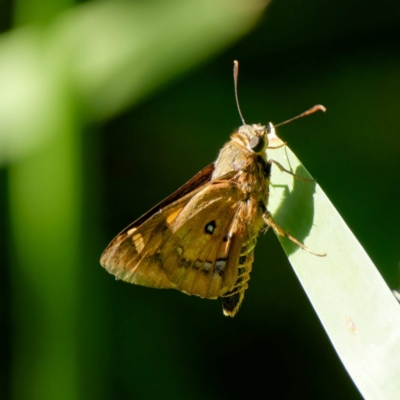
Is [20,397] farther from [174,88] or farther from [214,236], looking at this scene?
[174,88]

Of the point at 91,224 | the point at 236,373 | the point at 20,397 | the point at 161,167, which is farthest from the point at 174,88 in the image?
the point at 20,397

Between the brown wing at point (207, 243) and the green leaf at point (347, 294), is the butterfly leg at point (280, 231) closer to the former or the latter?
the green leaf at point (347, 294)

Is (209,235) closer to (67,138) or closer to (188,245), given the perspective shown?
(188,245)

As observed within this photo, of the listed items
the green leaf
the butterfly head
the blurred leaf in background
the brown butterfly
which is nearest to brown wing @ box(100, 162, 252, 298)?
the brown butterfly

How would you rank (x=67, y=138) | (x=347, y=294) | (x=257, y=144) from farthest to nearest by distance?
(x=67, y=138)
(x=257, y=144)
(x=347, y=294)

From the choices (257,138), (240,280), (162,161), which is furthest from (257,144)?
(162,161)

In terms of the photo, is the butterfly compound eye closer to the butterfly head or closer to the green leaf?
the butterfly head
